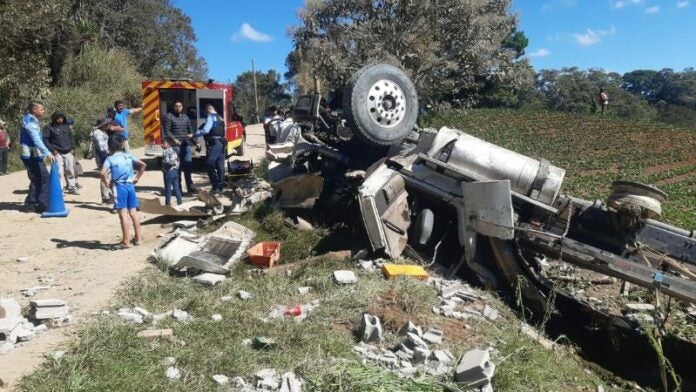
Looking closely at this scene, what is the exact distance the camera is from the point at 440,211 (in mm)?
5816

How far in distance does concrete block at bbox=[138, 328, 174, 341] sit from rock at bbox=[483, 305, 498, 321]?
2559 millimetres

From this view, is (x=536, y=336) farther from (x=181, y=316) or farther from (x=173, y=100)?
(x=173, y=100)

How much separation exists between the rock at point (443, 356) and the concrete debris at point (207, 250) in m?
2.39

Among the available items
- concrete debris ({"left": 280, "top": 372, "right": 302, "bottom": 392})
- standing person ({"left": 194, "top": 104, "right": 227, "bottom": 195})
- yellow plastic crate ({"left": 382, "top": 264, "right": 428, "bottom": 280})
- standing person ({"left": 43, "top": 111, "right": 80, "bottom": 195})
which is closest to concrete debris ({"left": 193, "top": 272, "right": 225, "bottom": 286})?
yellow plastic crate ({"left": 382, "top": 264, "right": 428, "bottom": 280})

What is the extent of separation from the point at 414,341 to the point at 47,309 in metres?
2.86

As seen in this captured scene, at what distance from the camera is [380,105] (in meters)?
6.17

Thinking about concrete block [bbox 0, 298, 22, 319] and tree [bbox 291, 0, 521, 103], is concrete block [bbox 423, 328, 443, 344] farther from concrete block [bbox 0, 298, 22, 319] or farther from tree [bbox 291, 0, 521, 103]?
tree [bbox 291, 0, 521, 103]

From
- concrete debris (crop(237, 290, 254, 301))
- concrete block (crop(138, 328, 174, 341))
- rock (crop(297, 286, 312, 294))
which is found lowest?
concrete block (crop(138, 328, 174, 341))

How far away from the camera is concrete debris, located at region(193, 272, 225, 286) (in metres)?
4.91

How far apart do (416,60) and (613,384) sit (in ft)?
31.3

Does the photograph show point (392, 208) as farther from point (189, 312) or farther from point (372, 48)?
point (372, 48)

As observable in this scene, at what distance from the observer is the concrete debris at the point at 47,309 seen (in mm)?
4109

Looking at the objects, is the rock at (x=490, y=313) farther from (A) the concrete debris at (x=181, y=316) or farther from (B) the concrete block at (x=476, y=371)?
(A) the concrete debris at (x=181, y=316)

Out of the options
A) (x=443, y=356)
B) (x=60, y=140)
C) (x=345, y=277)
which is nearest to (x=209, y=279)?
(x=345, y=277)
